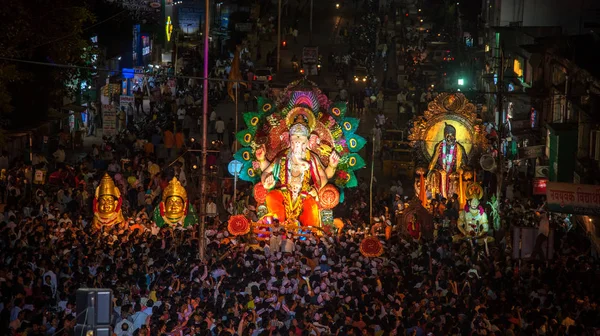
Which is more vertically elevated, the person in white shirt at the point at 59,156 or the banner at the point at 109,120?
the banner at the point at 109,120

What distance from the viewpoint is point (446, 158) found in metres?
30.8

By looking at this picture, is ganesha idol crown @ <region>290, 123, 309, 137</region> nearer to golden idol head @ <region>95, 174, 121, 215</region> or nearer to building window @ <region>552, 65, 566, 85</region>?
golden idol head @ <region>95, 174, 121, 215</region>

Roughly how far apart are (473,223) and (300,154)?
15.0 ft

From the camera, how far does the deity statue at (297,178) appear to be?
92.8 ft

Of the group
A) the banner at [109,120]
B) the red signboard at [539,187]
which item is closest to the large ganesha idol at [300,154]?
the red signboard at [539,187]

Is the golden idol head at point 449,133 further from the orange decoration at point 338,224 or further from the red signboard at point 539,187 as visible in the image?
the orange decoration at point 338,224

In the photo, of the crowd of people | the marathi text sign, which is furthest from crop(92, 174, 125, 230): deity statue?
the marathi text sign

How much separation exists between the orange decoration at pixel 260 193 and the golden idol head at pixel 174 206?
3.24 meters

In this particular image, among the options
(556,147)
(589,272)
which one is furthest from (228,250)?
(556,147)

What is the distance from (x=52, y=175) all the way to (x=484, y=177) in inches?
498

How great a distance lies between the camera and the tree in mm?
30703

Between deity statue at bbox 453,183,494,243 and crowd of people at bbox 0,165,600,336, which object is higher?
deity statue at bbox 453,183,494,243

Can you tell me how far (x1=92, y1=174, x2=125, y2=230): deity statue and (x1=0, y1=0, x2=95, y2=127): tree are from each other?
3205 mm

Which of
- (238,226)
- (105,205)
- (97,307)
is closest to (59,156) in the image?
(105,205)
